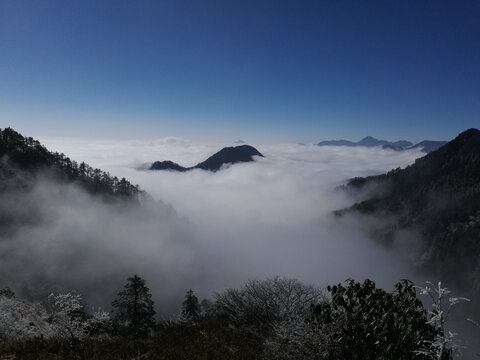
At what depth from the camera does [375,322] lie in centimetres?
1327

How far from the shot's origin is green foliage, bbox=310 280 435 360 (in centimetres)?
1204

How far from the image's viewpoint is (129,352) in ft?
67.1

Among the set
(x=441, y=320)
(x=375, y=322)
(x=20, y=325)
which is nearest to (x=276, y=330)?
(x=375, y=322)

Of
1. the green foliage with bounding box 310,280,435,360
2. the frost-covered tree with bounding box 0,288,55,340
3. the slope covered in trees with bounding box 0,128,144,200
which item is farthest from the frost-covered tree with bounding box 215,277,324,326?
the slope covered in trees with bounding box 0,128,144,200

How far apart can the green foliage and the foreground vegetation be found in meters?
0.04

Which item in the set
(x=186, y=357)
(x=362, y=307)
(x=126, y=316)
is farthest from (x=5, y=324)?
(x=362, y=307)

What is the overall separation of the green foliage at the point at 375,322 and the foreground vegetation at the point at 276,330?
4 centimetres

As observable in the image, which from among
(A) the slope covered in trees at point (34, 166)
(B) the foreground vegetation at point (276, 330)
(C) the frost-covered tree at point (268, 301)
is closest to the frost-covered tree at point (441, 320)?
(B) the foreground vegetation at point (276, 330)

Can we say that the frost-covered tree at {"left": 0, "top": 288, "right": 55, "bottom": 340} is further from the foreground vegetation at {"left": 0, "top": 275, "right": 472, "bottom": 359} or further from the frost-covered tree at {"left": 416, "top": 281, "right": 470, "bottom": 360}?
the frost-covered tree at {"left": 416, "top": 281, "right": 470, "bottom": 360}

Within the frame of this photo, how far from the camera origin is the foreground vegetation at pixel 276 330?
40.1ft

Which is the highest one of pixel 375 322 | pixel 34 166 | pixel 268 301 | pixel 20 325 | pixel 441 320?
pixel 34 166

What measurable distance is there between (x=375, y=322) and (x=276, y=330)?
827cm

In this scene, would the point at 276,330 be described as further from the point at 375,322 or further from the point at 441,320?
A: the point at 441,320

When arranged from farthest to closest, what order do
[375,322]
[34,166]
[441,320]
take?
[34,166] → [375,322] → [441,320]
